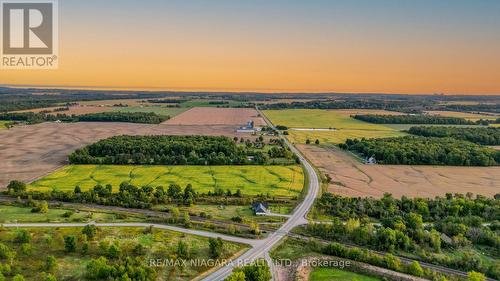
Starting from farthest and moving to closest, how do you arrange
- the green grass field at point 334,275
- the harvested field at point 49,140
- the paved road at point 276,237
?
the harvested field at point 49,140, the paved road at point 276,237, the green grass field at point 334,275

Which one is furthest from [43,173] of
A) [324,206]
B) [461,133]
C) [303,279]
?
[461,133]

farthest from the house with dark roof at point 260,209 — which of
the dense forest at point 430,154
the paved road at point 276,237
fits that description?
the dense forest at point 430,154

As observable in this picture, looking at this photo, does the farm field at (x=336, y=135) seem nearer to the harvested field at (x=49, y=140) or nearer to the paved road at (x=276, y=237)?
A: the harvested field at (x=49, y=140)

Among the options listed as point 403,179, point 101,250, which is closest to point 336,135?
point 403,179

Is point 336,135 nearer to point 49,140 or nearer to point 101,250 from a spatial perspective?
point 49,140

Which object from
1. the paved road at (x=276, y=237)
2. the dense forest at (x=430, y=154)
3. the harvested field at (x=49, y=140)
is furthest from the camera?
the dense forest at (x=430, y=154)
